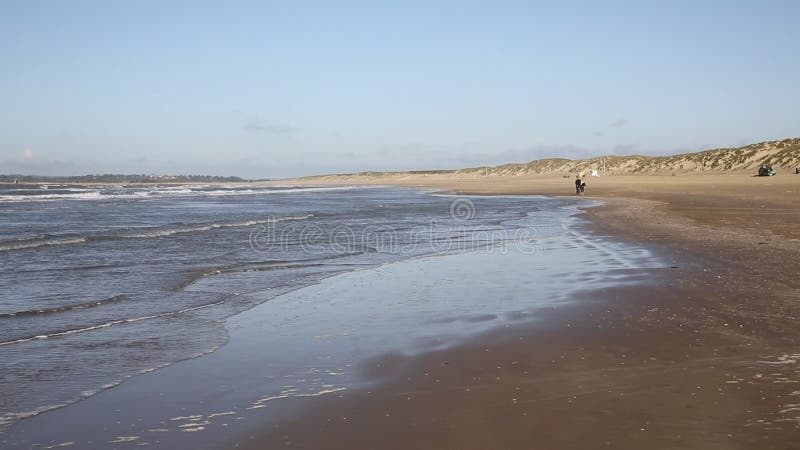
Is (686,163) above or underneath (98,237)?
above

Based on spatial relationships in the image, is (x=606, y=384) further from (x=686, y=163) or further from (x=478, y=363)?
(x=686, y=163)

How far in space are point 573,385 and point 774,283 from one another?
644cm

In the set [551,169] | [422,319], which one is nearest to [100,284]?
[422,319]

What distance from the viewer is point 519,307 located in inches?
398

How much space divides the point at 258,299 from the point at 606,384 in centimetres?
692

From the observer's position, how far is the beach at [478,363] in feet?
16.7

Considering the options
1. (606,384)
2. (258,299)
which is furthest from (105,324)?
(606,384)

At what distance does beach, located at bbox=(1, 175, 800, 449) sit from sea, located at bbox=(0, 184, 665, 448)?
60 millimetres

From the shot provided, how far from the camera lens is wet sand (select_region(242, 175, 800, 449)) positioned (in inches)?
194

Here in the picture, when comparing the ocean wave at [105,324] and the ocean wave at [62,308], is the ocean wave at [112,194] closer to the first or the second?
the ocean wave at [62,308]

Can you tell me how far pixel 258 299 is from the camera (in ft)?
37.8

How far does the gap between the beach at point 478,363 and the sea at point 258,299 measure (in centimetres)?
6

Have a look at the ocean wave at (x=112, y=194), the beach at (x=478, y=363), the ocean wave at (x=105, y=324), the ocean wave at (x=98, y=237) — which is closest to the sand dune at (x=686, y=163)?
the ocean wave at (x=112, y=194)

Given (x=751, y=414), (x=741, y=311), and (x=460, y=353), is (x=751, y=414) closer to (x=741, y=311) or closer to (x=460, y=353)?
(x=460, y=353)
